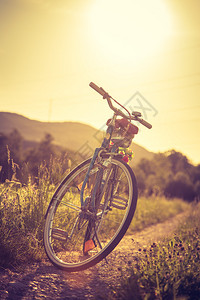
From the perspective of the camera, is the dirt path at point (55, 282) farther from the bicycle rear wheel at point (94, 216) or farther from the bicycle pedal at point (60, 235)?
the bicycle pedal at point (60, 235)

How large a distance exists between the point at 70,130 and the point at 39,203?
404 ft

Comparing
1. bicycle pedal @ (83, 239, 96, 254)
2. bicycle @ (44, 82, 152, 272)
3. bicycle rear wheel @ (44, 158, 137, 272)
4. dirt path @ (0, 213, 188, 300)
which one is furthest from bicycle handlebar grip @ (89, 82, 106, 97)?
dirt path @ (0, 213, 188, 300)

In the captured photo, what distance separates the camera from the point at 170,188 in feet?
123

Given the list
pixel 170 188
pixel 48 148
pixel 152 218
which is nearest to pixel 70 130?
pixel 48 148

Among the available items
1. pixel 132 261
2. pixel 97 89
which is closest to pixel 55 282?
pixel 132 261

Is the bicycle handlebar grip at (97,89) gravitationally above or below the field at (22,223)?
above

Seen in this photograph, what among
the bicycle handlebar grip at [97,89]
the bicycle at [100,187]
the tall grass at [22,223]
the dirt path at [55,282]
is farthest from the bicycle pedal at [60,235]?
the bicycle handlebar grip at [97,89]

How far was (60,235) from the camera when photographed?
3170mm

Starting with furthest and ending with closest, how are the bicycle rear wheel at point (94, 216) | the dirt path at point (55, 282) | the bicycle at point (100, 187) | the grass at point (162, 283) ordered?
the bicycle at point (100, 187)
the bicycle rear wheel at point (94, 216)
the dirt path at point (55, 282)
the grass at point (162, 283)

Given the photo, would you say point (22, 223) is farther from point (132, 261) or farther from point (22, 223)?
point (132, 261)

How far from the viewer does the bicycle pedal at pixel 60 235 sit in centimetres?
310

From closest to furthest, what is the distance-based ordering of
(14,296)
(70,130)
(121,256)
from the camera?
(14,296), (121,256), (70,130)

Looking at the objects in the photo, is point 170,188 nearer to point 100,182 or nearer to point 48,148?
point 48,148

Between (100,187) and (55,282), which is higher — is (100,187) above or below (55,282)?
above
